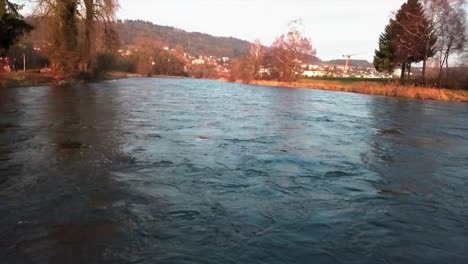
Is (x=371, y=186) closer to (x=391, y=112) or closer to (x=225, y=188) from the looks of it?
(x=225, y=188)

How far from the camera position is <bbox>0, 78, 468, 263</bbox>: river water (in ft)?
17.4

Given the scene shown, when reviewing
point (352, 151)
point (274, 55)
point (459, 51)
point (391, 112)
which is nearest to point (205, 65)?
point (274, 55)

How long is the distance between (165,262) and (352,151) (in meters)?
8.18

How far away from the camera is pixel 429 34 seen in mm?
43062

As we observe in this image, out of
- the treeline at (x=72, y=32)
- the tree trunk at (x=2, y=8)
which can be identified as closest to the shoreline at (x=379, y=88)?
the treeline at (x=72, y=32)

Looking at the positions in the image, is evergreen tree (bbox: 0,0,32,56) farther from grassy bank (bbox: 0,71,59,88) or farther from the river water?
the river water

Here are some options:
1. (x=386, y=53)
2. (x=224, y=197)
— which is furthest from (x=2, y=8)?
(x=386, y=53)

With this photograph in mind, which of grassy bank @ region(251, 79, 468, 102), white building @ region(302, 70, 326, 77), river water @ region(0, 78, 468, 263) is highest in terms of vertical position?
white building @ region(302, 70, 326, 77)

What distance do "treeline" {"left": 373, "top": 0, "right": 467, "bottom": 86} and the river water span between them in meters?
31.6

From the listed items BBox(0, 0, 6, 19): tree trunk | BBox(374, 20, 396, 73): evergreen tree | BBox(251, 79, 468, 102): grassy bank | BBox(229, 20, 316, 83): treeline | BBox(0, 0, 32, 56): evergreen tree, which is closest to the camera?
BBox(0, 0, 6, 19): tree trunk

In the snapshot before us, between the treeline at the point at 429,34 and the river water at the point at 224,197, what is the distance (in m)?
31.6

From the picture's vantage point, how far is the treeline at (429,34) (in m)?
41.2

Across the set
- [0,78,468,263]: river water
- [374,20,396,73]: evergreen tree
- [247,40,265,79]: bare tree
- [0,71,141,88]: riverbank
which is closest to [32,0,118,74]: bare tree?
[0,71,141,88]: riverbank

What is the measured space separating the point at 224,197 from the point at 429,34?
1645 inches
